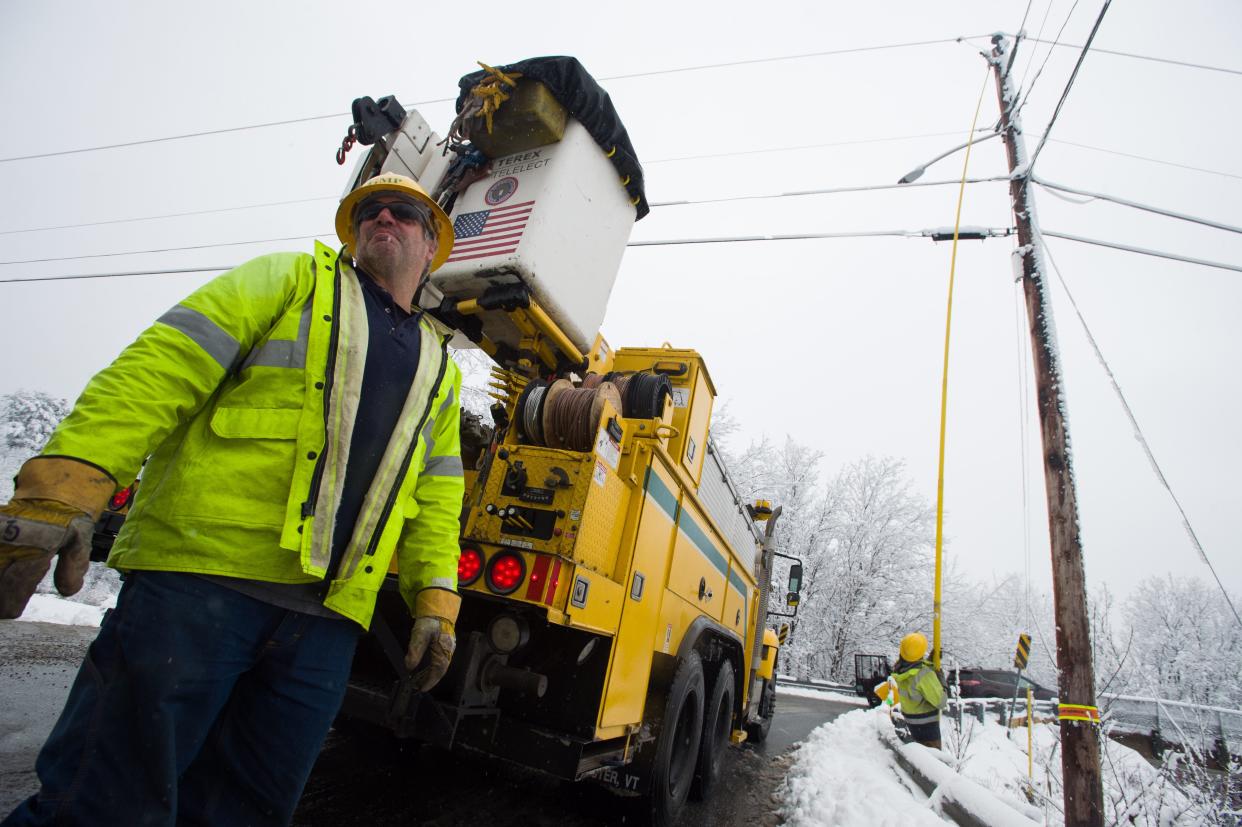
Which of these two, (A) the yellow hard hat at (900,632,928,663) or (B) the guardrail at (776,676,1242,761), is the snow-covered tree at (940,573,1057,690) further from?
(A) the yellow hard hat at (900,632,928,663)

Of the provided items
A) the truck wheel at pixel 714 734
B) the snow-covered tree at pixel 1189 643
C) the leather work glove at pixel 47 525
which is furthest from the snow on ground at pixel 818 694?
the leather work glove at pixel 47 525

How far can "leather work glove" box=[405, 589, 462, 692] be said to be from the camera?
1.77 meters

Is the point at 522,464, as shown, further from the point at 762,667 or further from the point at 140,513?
the point at 762,667

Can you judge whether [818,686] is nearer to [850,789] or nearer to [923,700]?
[923,700]

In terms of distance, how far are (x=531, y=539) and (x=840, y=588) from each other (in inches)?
965

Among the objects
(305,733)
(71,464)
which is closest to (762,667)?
(305,733)

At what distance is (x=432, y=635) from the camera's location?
179 centimetres

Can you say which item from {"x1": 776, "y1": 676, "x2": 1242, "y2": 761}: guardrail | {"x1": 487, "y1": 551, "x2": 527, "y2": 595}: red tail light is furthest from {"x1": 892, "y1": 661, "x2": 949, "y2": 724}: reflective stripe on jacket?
{"x1": 487, "y1": 551, "x2": 527, "y2": 595}: red tail light

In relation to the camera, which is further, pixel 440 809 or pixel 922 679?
pixel 922 679

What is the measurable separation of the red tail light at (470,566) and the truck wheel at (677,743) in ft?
5.09

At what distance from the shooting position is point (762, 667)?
8.05 m

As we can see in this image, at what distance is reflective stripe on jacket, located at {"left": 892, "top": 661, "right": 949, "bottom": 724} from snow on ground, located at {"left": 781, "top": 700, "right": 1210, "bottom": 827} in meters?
0.39

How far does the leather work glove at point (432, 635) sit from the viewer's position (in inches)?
69.6

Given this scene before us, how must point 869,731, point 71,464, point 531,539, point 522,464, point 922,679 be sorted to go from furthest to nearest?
point 869,731 < point 922,679 < point 522,464 < point 531,539 < point 71,464
